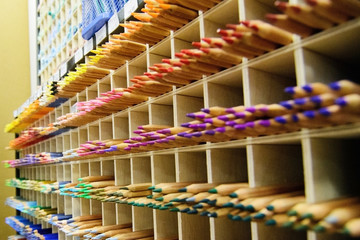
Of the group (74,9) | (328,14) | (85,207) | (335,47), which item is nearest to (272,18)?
(328,14)

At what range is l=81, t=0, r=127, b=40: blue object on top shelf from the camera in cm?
199

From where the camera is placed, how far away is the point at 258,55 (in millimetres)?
1090

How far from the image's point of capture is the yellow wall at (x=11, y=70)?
4641 mm

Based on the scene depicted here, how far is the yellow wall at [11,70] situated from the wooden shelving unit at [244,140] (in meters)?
3.03

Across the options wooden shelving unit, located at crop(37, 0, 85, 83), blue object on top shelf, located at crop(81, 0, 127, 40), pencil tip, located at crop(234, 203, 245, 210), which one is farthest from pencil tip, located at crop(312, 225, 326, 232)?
wooden shelving unit, located at crop(37, 0, 85, 83)

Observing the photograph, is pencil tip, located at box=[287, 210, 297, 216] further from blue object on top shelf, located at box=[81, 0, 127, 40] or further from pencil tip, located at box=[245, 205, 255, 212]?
blue object on top shelf, located at box=[81, 0, 127, 40]

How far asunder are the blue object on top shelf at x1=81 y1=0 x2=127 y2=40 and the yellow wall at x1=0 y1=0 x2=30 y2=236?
9.71 feet

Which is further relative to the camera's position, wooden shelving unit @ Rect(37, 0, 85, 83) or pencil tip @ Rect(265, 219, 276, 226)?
wooden shelving unit @ Rect(37, 0, 85, 83)

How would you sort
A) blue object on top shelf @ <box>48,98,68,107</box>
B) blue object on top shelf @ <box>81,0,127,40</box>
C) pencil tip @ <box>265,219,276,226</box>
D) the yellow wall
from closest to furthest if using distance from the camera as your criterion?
pencil tip @ <box>265,219,276,226</box>, blue object on top shelf @ <box>81,0,127,40</box>, blue object on top shelf @ <box>48,98,68,107</box>, the yellow wall

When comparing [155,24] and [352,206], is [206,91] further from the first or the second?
[352,206]

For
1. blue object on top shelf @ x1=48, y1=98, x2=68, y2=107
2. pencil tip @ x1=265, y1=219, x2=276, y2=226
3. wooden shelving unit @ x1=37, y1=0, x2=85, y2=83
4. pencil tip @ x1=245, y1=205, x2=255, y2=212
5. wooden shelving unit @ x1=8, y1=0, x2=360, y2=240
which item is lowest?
pencil tip @ x1=265, y1=219, x2=276, y2=226

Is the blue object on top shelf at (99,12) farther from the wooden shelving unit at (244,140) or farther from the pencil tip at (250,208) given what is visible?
the pencil tip at (250,208)

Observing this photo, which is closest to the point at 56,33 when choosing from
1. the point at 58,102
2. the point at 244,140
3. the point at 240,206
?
the point at 58,102

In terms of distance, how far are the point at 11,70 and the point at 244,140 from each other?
14.4 feet
